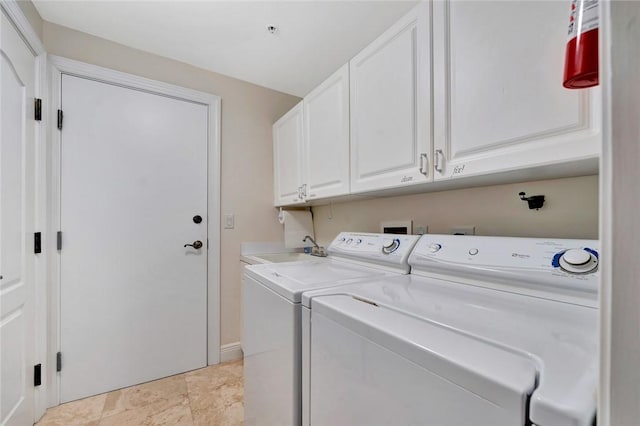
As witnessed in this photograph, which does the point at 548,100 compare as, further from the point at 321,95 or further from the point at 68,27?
the point at 68,27

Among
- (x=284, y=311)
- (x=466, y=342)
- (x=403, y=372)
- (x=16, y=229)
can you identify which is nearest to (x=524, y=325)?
(x=466, y=342)

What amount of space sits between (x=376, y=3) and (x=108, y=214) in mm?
2141

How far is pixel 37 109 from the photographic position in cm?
154

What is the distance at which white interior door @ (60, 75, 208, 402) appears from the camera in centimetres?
174

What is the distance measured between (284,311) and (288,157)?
1.52 meters

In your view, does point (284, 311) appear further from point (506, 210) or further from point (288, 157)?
point (288, 157)

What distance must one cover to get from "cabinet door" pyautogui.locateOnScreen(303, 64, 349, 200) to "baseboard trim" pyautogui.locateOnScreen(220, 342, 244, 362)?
1.38 m

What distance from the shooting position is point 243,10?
1.58 metres

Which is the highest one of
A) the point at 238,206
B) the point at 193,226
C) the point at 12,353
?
the point at 238,206

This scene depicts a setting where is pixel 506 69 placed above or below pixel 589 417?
above

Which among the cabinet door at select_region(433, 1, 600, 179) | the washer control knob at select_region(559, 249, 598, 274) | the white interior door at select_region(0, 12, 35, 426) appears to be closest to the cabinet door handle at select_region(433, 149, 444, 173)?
the cabinet door at select_region(433, 1, 600, 179)

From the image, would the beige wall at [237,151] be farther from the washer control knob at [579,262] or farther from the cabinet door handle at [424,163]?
the washer control knob at [579,262]

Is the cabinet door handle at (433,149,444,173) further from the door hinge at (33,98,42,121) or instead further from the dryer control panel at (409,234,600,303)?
the door hinge at (33,98,42,121)

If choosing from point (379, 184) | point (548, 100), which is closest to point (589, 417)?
point (548, 100)
